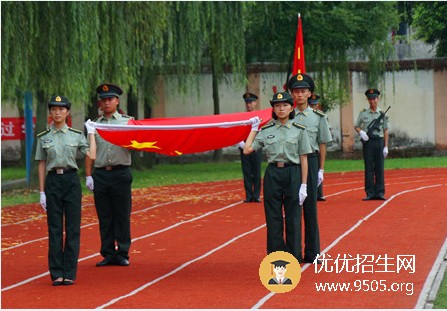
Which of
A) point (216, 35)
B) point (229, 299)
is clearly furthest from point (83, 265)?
point (216, 35)

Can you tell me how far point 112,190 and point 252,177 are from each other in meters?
7.65

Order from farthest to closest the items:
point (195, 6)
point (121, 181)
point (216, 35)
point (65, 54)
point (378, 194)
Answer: point (216, 35) → point (195, 6) → point (378, 194) → point (65, 54) → point (121, 181)

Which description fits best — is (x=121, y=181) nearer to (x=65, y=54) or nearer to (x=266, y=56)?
(x=65, y=54)

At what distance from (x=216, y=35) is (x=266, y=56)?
481 inches

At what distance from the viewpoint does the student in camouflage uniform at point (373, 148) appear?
18.6 metres

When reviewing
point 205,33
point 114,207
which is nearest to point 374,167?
point 205,33

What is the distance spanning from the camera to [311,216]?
11.5m

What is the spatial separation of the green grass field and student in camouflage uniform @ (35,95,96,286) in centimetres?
1031

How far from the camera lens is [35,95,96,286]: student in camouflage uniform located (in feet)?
35.0

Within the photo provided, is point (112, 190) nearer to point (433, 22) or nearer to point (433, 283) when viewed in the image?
point (433, 283)

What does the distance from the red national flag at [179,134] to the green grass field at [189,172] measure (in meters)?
9.73

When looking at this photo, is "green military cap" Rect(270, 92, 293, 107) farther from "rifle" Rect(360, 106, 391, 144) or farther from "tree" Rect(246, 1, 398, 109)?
"tree" Rect(246, 1, 398, 109)

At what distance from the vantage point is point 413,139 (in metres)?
36.5

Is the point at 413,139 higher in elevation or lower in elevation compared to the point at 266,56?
lower
